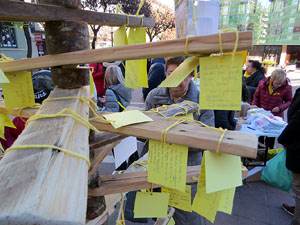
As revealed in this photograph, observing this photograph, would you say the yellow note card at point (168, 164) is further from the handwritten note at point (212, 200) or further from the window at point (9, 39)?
the window at point (9, 39)

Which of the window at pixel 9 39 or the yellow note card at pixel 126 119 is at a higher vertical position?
the window at pixel 9 39

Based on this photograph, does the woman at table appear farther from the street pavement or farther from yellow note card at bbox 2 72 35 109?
yellow note card at bbox 2 72 35 109

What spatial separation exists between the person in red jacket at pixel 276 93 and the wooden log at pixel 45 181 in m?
4.05

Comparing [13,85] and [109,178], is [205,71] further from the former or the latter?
[13,85]

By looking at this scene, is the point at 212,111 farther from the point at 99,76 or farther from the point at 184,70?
the point at 99,76

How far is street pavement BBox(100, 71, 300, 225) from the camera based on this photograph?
8.36ft

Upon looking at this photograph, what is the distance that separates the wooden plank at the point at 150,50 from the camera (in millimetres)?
570

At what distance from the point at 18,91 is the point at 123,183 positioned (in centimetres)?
72

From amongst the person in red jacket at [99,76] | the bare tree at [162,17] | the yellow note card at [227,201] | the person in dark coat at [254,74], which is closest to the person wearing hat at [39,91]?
the yellow note card at [227,201]

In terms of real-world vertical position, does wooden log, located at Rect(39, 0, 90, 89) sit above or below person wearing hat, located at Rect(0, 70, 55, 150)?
above

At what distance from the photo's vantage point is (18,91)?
1025 mm

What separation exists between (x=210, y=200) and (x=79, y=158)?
73cm

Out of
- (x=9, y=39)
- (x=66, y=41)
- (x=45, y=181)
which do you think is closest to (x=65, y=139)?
(x=45, y=181)

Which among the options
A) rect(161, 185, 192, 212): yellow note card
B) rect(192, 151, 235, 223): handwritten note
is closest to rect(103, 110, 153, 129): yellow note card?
rect(192, 151, 235, 223): handwritten note
